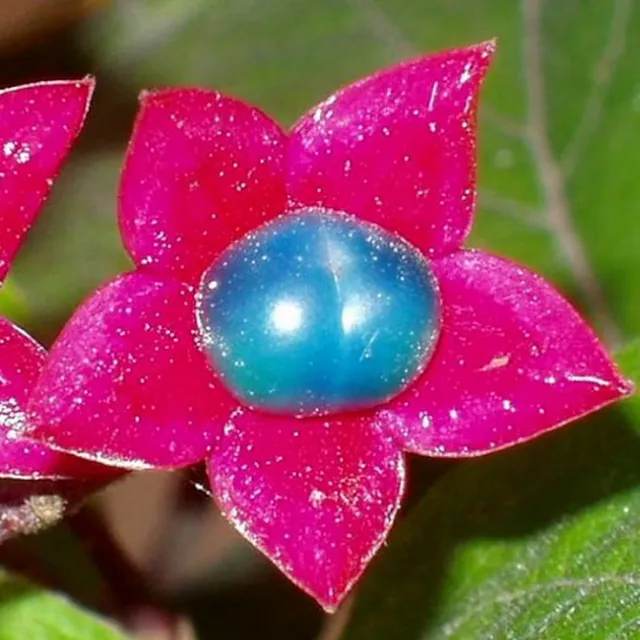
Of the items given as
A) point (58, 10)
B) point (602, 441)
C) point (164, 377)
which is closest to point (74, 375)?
point (164, 377)

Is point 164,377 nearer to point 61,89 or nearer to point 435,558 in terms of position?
point 61,89

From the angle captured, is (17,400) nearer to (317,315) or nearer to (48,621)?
(317,315)

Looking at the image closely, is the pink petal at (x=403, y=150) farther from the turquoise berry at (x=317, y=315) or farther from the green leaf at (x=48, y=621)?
the green leaf at (x=48, y=621)

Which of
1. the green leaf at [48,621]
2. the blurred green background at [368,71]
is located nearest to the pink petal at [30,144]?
the green leaf at [48,621]

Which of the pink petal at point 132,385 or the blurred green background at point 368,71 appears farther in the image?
the blurred green background at point 368,71


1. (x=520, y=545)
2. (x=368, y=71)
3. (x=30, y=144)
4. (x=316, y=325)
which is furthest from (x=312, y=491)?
(x=368, y=71)

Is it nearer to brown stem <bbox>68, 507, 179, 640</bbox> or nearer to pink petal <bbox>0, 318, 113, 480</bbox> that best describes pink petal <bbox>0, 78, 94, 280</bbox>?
pink petal <bbox>0, 318, 113, 480</bbox>

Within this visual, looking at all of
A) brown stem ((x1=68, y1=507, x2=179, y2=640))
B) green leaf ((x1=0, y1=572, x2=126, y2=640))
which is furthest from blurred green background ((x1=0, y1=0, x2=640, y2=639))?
green leaf ((x1=0, y1=572, x2=126, y2=640))
